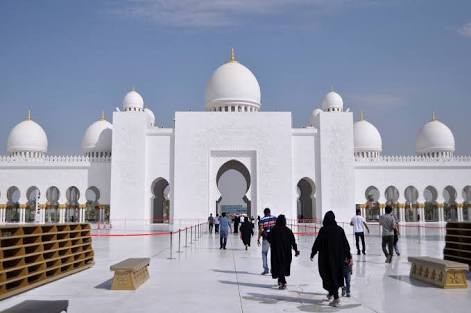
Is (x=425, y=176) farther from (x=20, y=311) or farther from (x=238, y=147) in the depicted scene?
(x=20, y=311)

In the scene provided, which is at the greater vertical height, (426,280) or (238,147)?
(238,147)

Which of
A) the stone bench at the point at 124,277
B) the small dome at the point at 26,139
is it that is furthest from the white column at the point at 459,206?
the small dome at the point at 26,139

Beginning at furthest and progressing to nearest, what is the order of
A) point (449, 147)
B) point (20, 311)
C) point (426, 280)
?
1. point (449, 147)
2. point (426, 280)
3. point (20, 311)

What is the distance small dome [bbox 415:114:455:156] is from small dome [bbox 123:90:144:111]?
22383mm

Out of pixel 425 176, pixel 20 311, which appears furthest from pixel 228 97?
pixel 20 311

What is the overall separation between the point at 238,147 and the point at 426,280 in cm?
2322

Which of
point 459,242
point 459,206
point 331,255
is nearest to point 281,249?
point 331,255

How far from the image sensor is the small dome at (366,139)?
39.3m

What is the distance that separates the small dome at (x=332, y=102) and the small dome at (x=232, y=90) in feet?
23.4

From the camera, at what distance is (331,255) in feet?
20.2

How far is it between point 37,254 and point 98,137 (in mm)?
31299

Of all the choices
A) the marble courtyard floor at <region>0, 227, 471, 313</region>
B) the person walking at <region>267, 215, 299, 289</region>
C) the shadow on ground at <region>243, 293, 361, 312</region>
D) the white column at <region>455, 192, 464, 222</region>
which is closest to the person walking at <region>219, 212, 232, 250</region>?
the marble courtyard floor at <region>0, 227, 471, 313</region>

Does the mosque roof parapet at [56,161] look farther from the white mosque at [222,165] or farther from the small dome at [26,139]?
the small dome at [26,139]

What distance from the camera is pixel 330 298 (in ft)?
20.2
